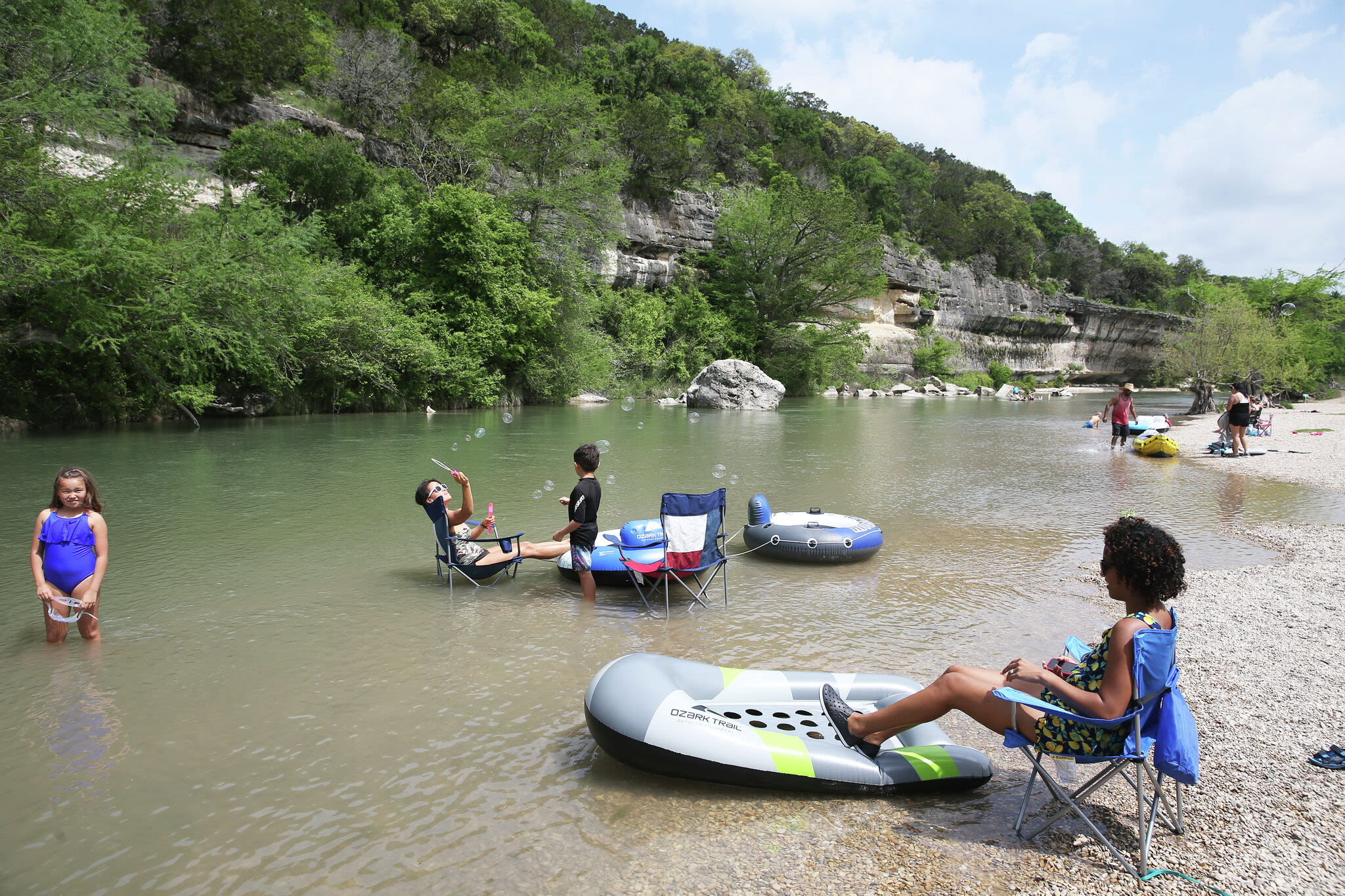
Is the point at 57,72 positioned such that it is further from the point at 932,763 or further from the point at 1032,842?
the point at 1032,842

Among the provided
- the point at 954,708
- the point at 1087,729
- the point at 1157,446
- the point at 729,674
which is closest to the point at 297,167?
the point at 1157,446

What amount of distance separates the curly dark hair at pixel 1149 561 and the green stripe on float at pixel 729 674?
2.04 metres

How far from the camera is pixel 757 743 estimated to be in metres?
3.43

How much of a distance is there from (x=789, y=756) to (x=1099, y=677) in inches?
55.5

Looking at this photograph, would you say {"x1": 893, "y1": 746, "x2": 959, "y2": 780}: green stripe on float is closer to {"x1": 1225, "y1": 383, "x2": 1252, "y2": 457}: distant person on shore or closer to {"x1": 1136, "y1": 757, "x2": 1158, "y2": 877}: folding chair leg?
{"x1": 1136, "y1": 757, "x2": 1158, "y2": 877}: folding chair leg

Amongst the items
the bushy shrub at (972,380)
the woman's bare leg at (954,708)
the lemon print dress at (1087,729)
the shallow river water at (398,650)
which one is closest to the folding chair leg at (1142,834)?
the lemon print dress at (1087,729)

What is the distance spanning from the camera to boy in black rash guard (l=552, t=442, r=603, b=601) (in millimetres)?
6316

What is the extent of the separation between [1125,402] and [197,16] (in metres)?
43.1

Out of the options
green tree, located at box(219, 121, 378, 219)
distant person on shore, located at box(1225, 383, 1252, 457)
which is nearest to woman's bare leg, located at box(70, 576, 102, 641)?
distant person on shore, located at box(1225, 383, 1252, 457)

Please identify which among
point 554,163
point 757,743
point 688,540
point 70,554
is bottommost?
point 757,743

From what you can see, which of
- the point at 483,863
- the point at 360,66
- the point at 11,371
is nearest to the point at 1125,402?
the point at 483,863

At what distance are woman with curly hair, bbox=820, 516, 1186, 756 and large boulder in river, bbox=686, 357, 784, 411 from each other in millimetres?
32644

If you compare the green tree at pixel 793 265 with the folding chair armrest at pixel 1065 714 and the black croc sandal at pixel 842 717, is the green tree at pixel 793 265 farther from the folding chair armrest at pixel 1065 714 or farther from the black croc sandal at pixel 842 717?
the folding chair armrest at pixel 1065 714

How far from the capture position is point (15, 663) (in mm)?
4930
